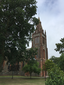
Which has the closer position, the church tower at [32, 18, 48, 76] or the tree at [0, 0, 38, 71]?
the tree at [0, 0, 38, 71]

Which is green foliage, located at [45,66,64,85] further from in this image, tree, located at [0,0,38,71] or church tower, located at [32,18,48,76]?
church tower, located at [32,18,48,76]

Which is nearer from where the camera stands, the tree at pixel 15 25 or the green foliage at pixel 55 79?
the green foliage at pixel 55 79

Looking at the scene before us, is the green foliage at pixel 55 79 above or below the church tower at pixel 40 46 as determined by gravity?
below

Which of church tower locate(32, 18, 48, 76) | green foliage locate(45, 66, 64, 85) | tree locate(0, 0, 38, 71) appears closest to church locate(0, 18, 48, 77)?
church tower locate(32, 18, 48, 76)

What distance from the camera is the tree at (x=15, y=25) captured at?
12875 mm

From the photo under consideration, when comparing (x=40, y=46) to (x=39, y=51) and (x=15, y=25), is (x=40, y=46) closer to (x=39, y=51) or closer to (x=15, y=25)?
(x=39, y=51)

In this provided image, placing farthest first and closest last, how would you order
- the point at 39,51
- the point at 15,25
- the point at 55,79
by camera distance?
the point at 39,51
the point at 15,25
the point at 55,79

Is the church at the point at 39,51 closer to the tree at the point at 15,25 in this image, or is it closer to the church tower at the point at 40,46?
the church tower at the point at 40,46

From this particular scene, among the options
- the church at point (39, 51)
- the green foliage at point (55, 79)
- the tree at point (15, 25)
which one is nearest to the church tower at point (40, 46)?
the church at point (39, 51)

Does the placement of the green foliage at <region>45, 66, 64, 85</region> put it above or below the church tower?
below

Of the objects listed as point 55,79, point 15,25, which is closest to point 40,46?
point 15,25

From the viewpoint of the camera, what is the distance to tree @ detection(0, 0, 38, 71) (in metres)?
12.9

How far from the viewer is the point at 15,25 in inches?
547

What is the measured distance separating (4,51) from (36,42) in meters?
28.5
